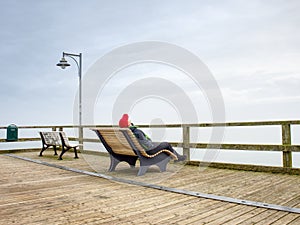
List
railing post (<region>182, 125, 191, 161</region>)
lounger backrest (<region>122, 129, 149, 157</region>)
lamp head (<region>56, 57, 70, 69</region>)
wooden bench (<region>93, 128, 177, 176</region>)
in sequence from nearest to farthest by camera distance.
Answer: lounger backrest (<region>122, 129, 149, 157</region>)
wooden bench (<region>93, 128, 177, 176</region>)
railing post (<region>182, 125, 191, 161</region>)
lamp head (<region>56, 57, 70, 69</region>)

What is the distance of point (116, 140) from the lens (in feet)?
17.8

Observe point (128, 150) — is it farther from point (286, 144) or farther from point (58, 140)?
point (58, 140)

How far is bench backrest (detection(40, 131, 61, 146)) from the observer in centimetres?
855

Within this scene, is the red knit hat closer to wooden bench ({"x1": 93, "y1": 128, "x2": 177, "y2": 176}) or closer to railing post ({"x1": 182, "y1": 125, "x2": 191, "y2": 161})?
wooden bench ({"x1": 93, "y1": 128, "x2": 177, "y2": 176})

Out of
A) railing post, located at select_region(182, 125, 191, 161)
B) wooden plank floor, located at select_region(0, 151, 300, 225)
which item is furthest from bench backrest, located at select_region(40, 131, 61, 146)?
railing post, located at select_region(182, 125, 191, 161)

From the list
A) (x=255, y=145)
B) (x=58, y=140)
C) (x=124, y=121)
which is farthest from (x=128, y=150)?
(x=58, y=140)

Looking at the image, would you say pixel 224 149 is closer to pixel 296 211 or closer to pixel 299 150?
pixel 299 150

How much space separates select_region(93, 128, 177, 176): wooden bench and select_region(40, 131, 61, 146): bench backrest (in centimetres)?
329

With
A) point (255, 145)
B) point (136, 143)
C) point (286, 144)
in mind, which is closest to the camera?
point (136, 143)

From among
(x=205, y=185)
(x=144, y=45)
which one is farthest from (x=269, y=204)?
(x=144, y=45)

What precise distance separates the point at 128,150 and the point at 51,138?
4.37m

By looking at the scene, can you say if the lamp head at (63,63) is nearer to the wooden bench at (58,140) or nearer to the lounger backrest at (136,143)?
the wooden bench at (58,140)

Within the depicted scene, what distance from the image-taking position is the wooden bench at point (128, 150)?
5.10m

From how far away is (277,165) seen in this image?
5574 millimetres
